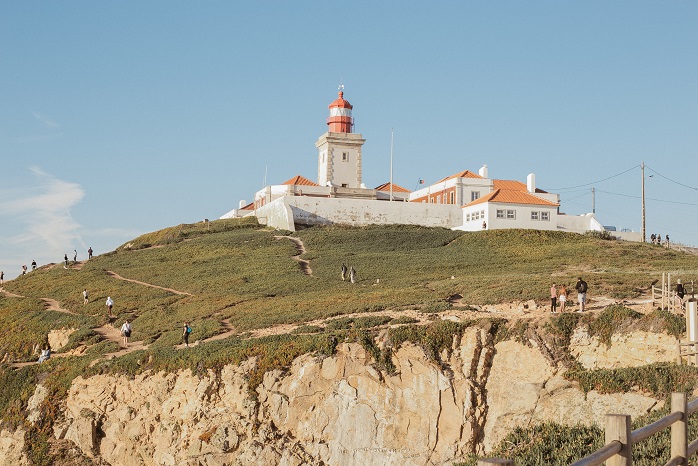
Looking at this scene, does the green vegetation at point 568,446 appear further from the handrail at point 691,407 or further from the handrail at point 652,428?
the handrail at point 652,428

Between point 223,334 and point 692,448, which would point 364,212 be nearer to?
point 223,334

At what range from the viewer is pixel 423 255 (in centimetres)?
5750

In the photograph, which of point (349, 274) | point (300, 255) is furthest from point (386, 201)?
point (349, 274)

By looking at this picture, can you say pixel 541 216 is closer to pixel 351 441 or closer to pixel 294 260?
pixel 294 260

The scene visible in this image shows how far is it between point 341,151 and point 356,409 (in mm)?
58913

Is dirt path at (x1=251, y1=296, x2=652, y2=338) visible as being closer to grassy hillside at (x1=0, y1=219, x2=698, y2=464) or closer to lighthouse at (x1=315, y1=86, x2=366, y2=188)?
grassy hillside at (x1=0, y1=219, x2=698, y2=464)

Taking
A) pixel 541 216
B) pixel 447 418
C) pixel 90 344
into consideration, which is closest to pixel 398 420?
pixel 447 418

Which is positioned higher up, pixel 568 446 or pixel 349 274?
pixel 349 274

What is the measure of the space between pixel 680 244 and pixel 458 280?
103 feet

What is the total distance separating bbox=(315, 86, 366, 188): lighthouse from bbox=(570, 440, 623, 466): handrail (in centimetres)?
7660

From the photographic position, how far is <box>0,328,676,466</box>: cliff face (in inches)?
989

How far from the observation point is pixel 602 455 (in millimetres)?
5805

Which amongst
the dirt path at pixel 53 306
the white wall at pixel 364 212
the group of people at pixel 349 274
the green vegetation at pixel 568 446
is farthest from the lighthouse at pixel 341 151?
the green vegetation at pixel 568 446

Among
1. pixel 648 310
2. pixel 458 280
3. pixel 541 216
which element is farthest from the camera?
pixel 541 216
